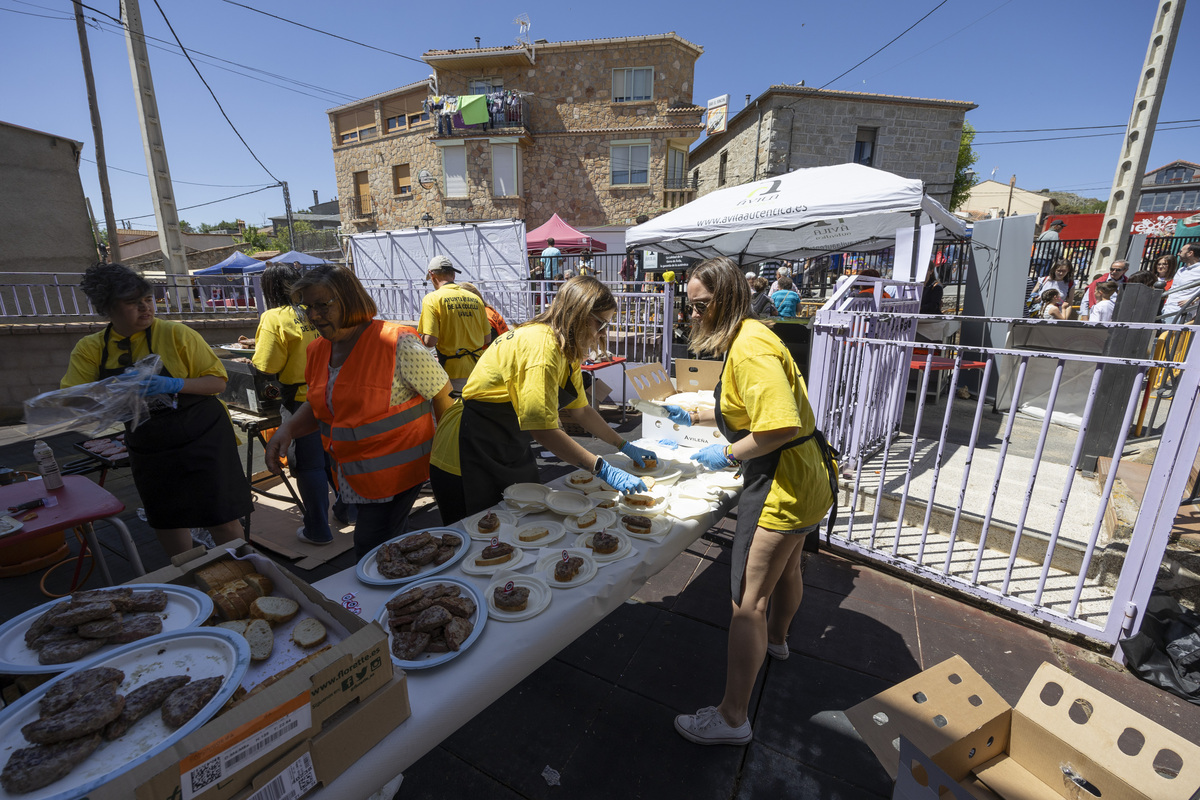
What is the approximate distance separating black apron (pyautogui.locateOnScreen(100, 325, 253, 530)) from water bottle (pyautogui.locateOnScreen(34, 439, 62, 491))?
1.08 feet

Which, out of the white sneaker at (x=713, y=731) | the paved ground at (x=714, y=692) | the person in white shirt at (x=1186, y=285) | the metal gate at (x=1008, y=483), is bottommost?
the paved ground at (x=714, y=692)

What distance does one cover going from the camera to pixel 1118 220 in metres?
8.51

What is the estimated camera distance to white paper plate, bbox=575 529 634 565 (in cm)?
181

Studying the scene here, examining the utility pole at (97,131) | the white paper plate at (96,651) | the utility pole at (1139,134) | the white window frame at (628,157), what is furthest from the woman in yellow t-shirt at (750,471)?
the white window frame at (628,157)

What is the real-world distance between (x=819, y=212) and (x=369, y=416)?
5.46 meters

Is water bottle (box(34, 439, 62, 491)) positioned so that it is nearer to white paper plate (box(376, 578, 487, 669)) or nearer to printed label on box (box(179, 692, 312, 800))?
white paper plate (box(376, 578, 487, 669))

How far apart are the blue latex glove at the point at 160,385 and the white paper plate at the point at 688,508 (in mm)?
2443

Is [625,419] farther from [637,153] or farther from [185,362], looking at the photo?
[637,153]

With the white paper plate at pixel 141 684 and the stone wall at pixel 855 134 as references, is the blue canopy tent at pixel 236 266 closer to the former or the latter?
the stone wall at pixel 855 134

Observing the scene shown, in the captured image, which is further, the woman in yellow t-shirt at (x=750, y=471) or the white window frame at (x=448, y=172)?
the white window frame at (x=448, y=172)

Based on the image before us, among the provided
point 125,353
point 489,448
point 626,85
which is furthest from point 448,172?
point 489,448

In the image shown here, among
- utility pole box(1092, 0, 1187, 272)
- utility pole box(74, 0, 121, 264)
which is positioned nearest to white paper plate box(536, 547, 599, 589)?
utility pole box(1092, 0, 1187, 272)

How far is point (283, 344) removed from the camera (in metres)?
3.29

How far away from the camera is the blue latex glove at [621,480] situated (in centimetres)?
227
